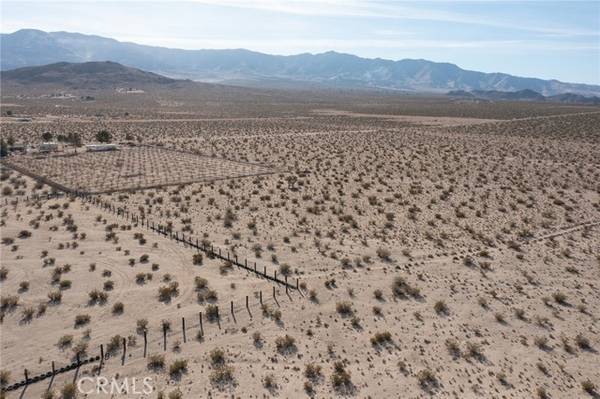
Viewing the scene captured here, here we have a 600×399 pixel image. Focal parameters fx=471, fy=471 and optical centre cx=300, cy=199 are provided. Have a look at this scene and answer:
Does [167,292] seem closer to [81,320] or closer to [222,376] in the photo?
[81,320]

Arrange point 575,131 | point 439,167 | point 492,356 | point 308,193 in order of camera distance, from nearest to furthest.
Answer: point 492,356 → point 308,193 → point 439,167 → point 575,131

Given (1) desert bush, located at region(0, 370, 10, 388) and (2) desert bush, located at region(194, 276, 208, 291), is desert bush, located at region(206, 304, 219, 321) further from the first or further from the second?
(1) desert bush, located at region(0, 370, 10, 388)

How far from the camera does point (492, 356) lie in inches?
629

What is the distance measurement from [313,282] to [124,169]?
31593 millimetres

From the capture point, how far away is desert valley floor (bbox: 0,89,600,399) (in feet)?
49.4

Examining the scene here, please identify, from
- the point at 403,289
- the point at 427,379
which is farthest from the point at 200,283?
the point at 427,379

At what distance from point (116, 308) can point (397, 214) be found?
1951 centimetres

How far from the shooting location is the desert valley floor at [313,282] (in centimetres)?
1505

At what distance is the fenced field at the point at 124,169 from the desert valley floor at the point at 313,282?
17.8 inches

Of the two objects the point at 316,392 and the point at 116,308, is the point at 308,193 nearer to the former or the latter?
the point at 116,308

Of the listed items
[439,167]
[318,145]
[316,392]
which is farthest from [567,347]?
[318,145]

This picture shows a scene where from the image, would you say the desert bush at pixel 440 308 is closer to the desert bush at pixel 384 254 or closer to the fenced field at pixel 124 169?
the desert bush at pixel 384 254

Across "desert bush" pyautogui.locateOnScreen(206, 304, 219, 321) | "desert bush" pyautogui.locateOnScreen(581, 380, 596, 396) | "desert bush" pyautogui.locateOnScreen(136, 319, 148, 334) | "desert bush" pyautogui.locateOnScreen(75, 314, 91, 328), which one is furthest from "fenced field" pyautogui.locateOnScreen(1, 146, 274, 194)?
"desert bush" pyautogui.locateOnScreen(581, 380, 596, 396)

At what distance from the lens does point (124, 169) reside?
152ft
